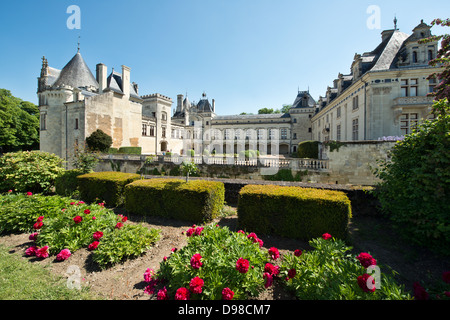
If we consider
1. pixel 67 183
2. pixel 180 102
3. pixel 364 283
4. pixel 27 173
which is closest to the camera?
pixel 364 283

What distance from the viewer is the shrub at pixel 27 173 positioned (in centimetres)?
765

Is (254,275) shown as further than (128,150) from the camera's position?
No

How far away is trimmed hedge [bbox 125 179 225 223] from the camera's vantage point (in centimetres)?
536

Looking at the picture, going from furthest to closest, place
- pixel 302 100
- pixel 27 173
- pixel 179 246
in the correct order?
pixel 302 100 → pixel 27 173 → pixel 179 246

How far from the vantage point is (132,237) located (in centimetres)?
369

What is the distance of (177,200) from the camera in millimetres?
5566

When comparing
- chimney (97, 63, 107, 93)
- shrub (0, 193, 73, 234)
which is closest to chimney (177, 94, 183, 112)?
chimney (97, 63, 107, 93)

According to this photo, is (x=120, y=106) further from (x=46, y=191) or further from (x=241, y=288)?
(x=241, y=288)

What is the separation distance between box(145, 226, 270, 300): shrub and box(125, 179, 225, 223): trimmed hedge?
7.29 ft

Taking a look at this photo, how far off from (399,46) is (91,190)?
83.6 feet

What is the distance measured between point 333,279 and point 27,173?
11139mm

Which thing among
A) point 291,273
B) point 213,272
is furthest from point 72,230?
point 291,273

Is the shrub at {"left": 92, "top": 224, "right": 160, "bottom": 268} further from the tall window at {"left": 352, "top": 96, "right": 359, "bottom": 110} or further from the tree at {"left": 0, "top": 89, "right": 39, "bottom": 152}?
the tree at {"left": 0, "top": 89, "right": 39, "bottom": 152}

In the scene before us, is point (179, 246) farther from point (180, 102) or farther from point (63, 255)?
point (180, 102)
